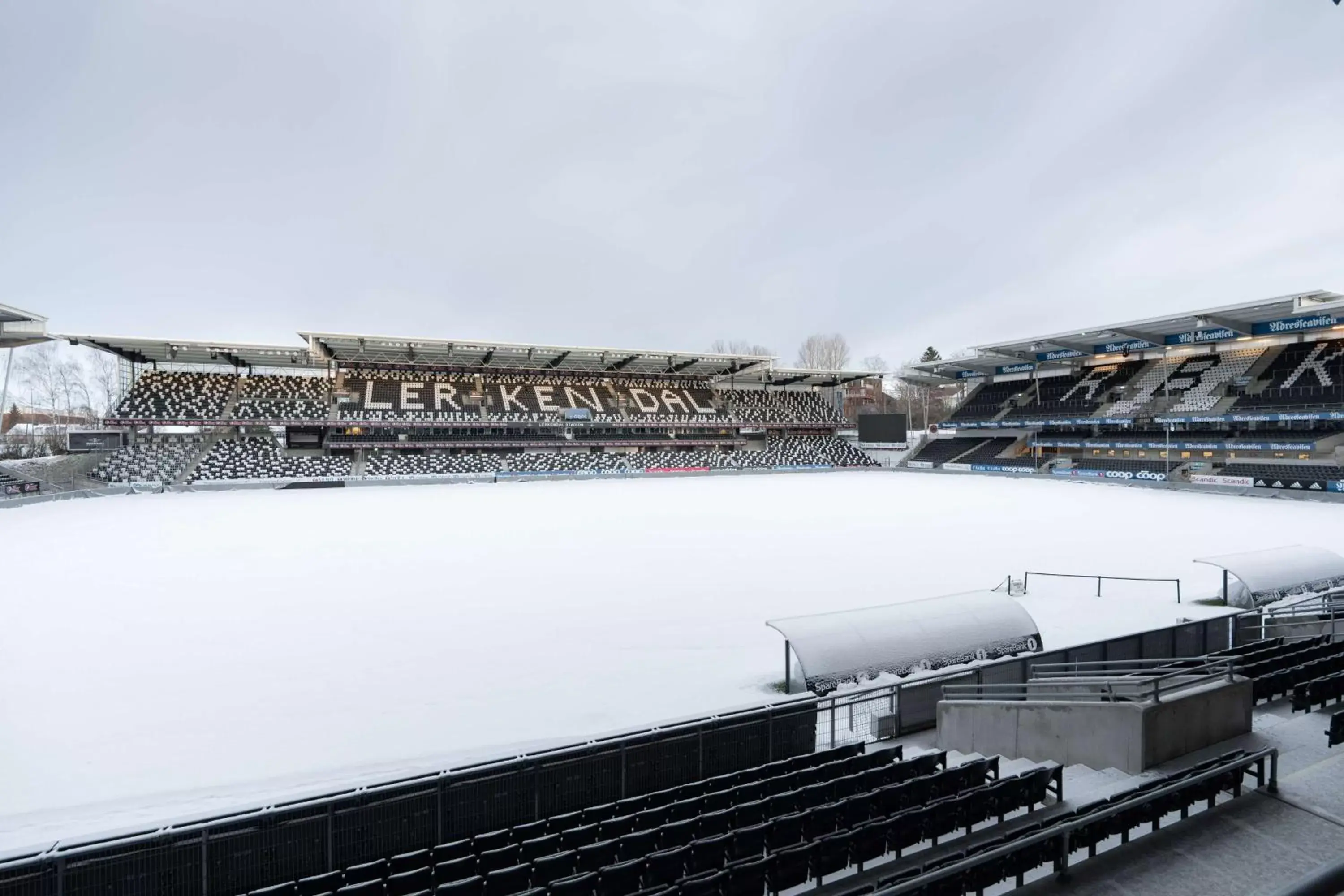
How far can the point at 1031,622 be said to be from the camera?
32.4 feet

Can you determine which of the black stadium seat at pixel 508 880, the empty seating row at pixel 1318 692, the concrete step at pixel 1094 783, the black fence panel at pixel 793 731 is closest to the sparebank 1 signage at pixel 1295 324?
the empty seating row at pixel 1318 692

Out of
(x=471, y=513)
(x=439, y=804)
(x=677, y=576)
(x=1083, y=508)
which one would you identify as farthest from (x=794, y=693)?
(x=1083, y=508)

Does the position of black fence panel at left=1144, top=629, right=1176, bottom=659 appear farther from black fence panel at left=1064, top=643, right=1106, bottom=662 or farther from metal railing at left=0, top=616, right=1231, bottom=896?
metal railing at left=0, top=616, right=1231, bottom=896

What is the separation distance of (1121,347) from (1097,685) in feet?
180

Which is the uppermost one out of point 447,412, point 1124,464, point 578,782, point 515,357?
point 515,357

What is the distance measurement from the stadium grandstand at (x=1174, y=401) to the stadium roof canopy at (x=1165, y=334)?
12 cm

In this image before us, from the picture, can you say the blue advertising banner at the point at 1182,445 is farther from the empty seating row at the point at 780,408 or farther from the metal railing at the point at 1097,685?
the metal railing at the point at 1097,685

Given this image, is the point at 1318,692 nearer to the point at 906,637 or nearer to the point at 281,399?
the point at 906,637

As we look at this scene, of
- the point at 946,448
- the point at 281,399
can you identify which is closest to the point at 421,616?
the point at 281,399

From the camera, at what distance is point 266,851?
16.7 feet

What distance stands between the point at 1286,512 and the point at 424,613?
3505cm

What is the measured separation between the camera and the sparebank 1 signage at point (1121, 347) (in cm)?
4875

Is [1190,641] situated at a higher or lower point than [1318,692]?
lower

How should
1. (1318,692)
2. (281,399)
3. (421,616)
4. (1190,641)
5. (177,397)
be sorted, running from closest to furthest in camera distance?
(1318,692) → (1190,641) → (421,616) → (177,397) → (281,399)
